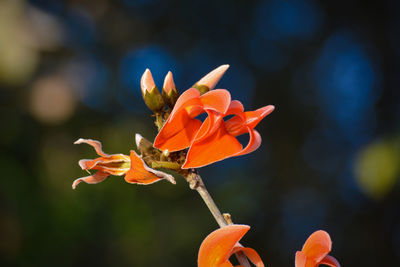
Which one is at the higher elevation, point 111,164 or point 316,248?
point 111,164

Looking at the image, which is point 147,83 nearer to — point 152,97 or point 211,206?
point 152,97

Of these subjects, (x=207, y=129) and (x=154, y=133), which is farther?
(x=154, y=133)

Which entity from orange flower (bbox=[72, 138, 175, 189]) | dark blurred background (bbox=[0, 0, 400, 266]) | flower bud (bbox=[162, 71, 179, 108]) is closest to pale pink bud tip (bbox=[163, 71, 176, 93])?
flower bud (bbox=[162, 71, 179, 108])

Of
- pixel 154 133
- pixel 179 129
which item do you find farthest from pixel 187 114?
pixel 154 133

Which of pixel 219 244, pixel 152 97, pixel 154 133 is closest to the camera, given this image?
pixel 219 244

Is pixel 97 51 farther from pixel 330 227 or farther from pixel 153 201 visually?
pixel 330 227

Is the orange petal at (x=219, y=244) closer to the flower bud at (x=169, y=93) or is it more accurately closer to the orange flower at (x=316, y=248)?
the orange flower at (x=316, y=248)

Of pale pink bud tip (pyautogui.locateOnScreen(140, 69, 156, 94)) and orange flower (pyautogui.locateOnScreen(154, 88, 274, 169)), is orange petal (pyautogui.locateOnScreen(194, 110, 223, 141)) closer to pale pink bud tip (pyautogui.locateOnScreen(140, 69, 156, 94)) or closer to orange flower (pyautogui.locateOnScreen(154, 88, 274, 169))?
orange flower (pyautogui.locateOnScreen(154, 88, 274, 169))

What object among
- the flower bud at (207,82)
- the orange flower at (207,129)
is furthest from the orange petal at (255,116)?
the flower bud at (207,82)
